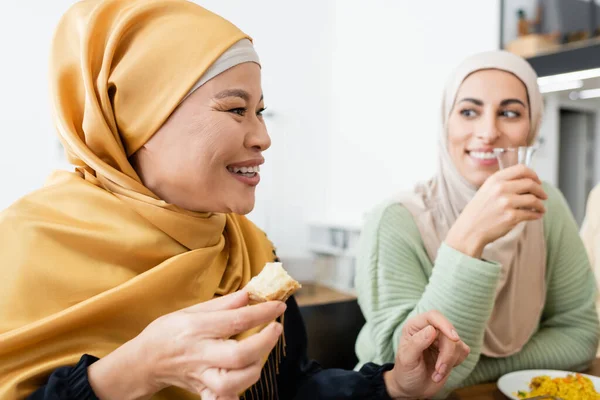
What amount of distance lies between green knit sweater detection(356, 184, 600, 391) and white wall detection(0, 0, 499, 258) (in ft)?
7.84

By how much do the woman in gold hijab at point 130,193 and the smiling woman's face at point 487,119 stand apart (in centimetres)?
62

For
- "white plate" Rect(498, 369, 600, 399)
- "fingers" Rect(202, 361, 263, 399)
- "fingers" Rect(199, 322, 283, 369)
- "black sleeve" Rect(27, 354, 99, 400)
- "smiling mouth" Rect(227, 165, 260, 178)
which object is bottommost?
"white plate" Rect(498, 369, 600, 399)

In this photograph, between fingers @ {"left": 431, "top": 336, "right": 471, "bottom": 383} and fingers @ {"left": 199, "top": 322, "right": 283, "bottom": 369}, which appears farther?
fingers @ {"left": 431, "top": 336, "right": 471, "bottom": 383}

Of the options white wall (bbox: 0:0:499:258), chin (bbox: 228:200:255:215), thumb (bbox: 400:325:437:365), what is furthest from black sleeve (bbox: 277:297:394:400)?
white wall (bbox: 0:0:499:258)

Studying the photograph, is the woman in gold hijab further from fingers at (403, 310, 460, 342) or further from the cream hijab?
the cream hijab

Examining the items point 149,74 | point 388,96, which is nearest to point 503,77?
point 149,74

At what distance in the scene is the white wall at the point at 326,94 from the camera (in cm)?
377

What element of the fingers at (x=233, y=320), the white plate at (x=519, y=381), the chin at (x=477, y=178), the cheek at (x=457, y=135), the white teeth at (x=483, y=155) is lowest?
the white plate at (x=519, y=381)

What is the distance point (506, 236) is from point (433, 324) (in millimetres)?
600

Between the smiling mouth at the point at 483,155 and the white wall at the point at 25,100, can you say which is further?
the white wall at the point at 25,100

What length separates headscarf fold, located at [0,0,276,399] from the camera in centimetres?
82

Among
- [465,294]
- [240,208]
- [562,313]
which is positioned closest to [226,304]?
[240,208]

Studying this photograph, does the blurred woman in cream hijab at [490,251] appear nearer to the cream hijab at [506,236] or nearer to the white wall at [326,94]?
the cream hijab at [506,236]

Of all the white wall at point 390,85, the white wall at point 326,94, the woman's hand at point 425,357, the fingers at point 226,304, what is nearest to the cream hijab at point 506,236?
the woman's hand at point 425,357
